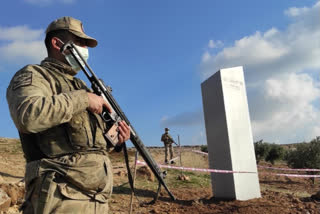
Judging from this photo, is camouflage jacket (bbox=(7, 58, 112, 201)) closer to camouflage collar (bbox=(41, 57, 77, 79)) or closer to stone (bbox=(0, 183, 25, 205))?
camouflage collar (bbox=(41, 57, 77, 79))

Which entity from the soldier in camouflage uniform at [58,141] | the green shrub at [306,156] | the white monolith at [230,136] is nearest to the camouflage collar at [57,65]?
the soldier in camouflage uniform at [58,141]

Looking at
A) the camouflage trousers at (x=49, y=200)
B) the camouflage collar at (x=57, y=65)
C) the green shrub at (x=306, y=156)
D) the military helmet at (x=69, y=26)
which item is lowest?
the green shrub at (x=306, y=156)

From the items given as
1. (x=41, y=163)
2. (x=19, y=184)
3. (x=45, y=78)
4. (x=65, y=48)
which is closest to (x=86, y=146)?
(x=41, y=163)

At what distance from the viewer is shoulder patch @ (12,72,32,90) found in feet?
5.41

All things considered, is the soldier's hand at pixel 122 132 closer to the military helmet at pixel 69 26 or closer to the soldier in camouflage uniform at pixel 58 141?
the soldier in camouflage uniform at pixel 58 141

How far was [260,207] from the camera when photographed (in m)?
5.67

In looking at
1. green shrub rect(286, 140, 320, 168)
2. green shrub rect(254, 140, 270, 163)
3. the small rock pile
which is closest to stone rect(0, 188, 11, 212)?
the small rock pile

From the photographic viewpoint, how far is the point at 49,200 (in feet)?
5.06

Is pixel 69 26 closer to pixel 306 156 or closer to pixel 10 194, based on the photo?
pixel 10 194

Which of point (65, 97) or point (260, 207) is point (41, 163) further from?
point (260, 207)

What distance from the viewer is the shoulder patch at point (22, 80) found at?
1648 mm

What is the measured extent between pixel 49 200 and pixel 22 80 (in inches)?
30.0

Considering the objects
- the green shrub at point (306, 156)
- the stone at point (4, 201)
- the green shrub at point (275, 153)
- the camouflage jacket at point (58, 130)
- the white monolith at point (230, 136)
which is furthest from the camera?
the green shrub at point (275, 153)

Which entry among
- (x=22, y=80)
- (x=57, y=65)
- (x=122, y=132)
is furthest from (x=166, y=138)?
(x=22, y=80)
